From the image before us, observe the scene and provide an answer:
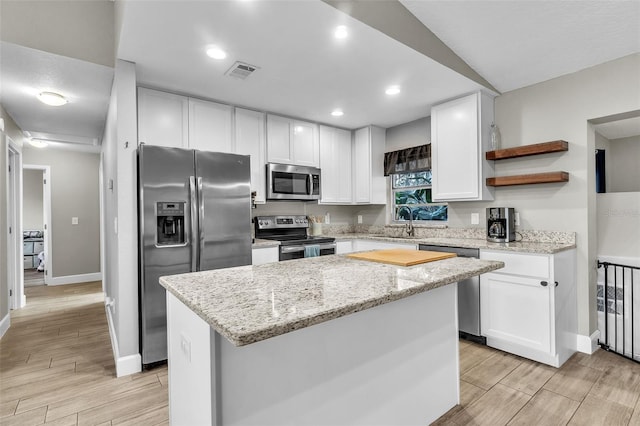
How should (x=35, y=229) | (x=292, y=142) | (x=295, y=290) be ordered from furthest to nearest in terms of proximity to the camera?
(x=35, y=229)
(x=292, y=142)
(x=295, y=290)

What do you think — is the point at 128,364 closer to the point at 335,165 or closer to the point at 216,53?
the point at 216,53

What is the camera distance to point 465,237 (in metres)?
3.63

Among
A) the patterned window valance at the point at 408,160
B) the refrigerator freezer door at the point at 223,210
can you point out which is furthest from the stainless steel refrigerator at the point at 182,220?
the patterned window valance at the point at 408,160

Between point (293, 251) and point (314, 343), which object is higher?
point (293, 251)

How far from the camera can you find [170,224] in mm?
2664

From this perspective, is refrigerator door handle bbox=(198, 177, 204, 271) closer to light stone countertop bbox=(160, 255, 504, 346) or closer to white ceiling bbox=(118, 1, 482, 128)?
white ceiling bbox=(118, 1, 482, 128)

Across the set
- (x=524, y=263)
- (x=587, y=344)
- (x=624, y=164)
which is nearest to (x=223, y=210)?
(x=524, y=263)

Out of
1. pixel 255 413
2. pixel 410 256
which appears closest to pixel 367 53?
pixel 410 256

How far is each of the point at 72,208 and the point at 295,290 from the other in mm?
6240

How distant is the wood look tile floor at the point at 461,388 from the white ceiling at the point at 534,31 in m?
2.50

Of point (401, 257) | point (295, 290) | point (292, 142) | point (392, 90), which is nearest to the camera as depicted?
point (295, 290)

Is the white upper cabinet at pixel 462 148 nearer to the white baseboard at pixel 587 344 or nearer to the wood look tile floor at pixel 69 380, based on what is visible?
the white baseboard at pixel 587 344

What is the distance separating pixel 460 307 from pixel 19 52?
4.17m

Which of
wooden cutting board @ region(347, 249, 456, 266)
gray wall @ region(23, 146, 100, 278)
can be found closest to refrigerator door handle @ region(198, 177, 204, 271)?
wooden cutting board @ region(347, 249, 456, 266)
